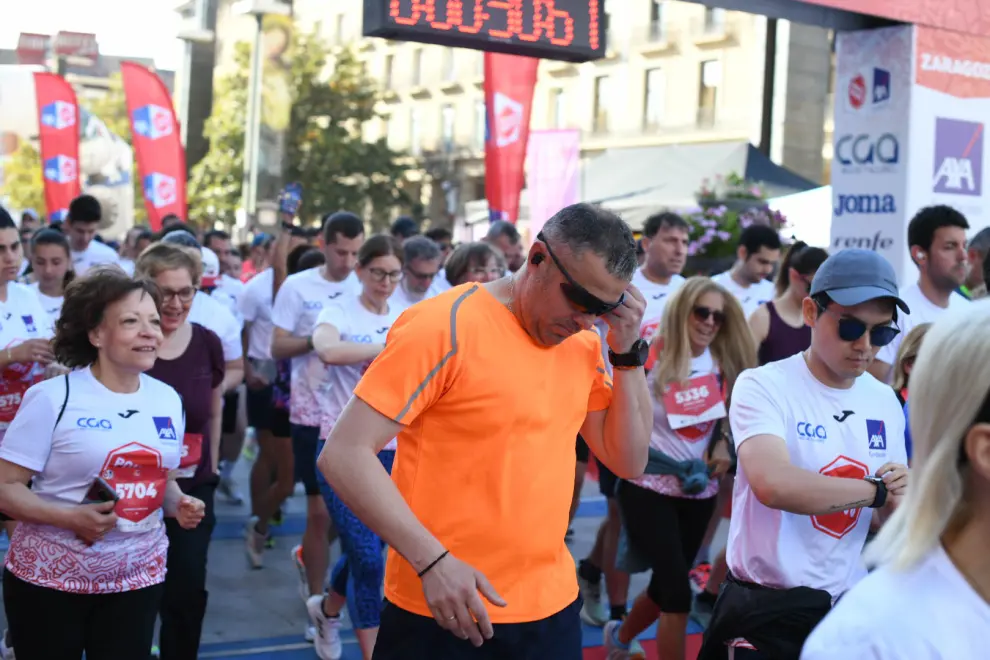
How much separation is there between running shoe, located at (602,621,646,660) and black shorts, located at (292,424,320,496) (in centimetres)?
165

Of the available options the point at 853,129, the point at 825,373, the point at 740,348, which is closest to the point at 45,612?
the point at 825,373

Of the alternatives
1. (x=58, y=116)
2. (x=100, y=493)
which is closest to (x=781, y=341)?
(x=100, y=493)

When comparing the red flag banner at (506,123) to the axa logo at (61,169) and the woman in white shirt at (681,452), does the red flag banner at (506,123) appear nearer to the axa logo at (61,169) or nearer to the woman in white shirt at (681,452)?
the woman in white shirt at (681,452)

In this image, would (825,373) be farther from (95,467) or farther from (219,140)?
(219,140)

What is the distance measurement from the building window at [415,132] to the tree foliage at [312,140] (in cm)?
1187

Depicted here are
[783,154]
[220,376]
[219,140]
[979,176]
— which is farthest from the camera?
[219,140]

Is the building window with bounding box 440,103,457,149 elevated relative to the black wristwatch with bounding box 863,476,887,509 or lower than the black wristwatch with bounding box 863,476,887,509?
lower

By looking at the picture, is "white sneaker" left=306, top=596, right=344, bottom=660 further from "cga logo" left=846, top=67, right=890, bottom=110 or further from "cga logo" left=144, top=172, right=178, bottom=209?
"cga logo" left=144, top=172, right=178, bottom=209

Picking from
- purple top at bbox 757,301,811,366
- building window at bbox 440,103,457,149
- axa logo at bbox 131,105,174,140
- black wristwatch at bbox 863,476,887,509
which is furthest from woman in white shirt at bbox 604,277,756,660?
building window at bbox 440,103,457,149

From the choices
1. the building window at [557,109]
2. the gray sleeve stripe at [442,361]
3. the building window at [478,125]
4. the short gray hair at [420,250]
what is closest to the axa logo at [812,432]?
the gray sleeve stripe at [442,361]

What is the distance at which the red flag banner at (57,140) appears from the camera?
22719 millimetres

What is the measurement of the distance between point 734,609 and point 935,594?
1.73 meters

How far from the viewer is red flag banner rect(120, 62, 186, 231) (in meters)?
18.1

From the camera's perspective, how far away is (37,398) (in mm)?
3699
